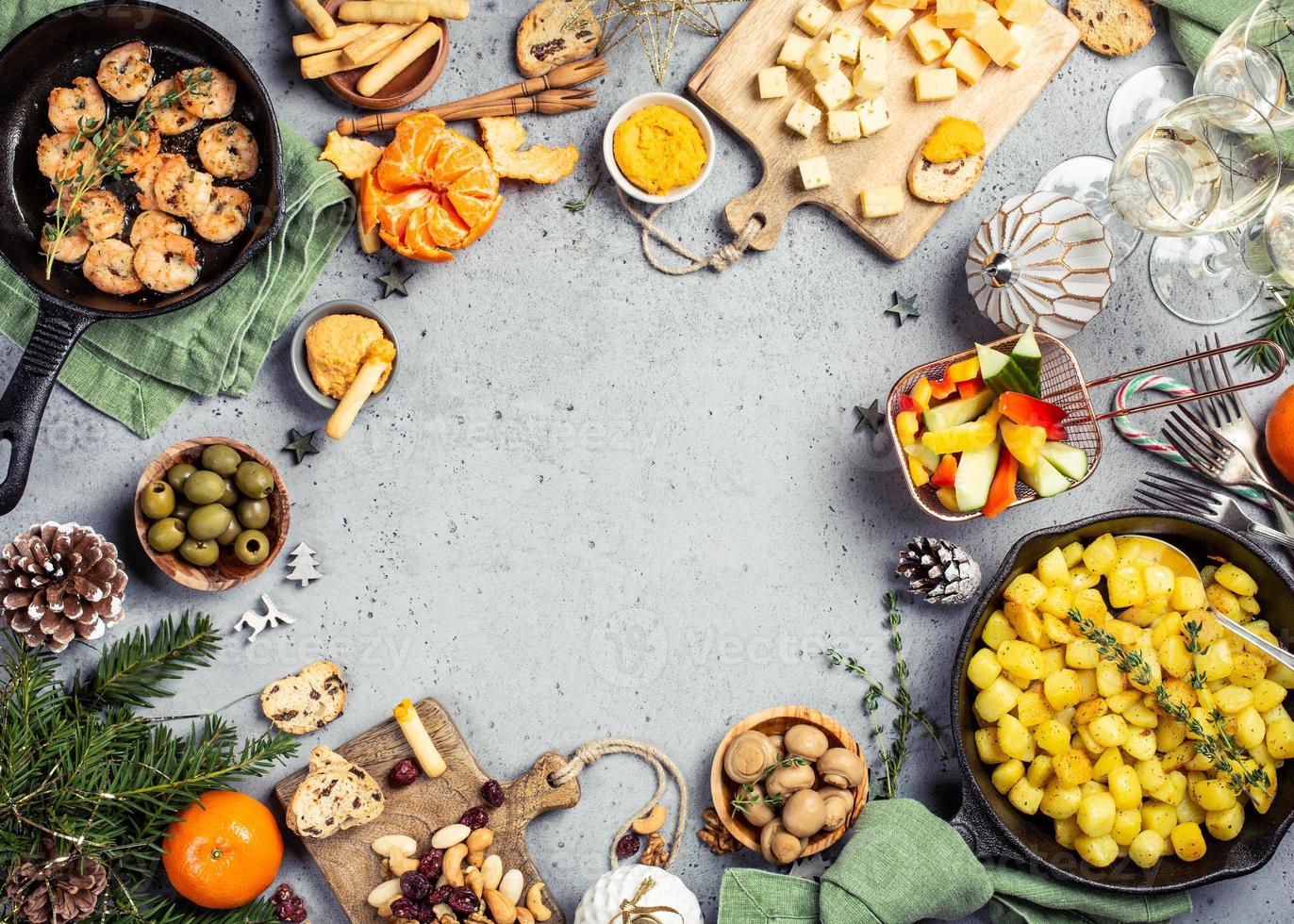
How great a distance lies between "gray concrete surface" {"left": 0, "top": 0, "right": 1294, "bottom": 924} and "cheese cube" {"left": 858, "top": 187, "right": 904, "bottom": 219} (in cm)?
9

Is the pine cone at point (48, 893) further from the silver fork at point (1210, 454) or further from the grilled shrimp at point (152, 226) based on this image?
the silver fork at point (1210, 454)

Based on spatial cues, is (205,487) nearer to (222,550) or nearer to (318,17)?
(222,550)

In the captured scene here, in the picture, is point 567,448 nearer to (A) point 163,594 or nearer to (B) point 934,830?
(A) point 163,594

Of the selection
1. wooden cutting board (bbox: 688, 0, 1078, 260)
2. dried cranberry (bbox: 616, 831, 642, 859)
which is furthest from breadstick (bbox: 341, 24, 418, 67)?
dried cranberry (bbox: 616, 831, 642, 859)

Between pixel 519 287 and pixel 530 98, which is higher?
pixel 530 98

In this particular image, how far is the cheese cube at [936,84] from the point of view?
6.41 feet

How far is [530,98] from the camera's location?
6.42 ft

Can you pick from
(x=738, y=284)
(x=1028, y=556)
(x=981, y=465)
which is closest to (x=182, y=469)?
(x=738, y=284)

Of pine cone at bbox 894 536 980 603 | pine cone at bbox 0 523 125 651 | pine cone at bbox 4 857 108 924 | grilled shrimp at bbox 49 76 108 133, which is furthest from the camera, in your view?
pine cone at bbox 894 536 980 603

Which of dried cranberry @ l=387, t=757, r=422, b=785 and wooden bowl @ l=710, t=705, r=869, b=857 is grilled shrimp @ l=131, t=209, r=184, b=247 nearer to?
dried cranberry @ l=387, t=757, r=422, b=785

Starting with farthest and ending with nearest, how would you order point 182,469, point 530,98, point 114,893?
point 530,98 < point 182,469 < point 114,893

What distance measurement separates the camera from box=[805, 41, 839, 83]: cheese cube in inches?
75.6

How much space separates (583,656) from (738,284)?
0.81 meters

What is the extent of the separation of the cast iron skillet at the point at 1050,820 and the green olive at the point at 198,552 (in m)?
1.35
